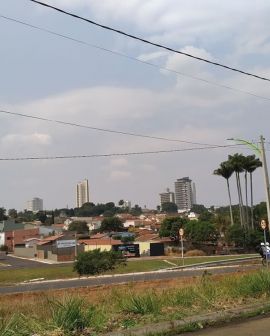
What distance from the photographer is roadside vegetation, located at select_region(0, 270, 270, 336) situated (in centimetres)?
855

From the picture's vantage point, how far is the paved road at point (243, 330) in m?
8.73

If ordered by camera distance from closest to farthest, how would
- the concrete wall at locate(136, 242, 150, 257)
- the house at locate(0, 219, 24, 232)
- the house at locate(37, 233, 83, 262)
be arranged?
the concrete wall at locate(136, 242, 150, 257) → the house at locate(37, 233, 83, 262) → the house at locate(0, 219, 24, 232)

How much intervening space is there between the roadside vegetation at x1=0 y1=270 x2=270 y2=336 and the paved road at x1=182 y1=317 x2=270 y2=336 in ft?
2.64

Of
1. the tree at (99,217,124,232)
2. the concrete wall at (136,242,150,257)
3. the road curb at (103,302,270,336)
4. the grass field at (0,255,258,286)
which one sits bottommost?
the grass field at (0,255,258,286)

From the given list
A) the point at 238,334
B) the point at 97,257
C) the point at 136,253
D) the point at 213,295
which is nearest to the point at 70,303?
the point at 238,334

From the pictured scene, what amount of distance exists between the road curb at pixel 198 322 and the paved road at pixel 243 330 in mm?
237

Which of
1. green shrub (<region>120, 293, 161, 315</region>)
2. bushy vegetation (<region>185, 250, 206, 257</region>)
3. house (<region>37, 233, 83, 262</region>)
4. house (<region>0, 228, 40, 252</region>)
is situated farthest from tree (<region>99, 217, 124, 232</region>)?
green shrub (<region>120, 293, 161, 315</region>)

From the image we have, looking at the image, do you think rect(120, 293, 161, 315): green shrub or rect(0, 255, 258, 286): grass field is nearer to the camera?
rect(120, 293, 161, 315): green shrub

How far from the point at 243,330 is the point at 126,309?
2377 mm

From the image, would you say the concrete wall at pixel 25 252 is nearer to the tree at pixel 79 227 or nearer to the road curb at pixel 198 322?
the tree at pixel 79 227

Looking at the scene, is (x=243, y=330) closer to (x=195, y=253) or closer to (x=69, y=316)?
(x=69, y=316)

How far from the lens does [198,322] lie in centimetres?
934

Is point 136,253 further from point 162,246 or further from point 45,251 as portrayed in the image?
point 45,251

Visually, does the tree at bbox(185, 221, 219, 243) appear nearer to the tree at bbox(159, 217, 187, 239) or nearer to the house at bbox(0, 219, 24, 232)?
the tree at bbox(159, 217, 187, 239)
